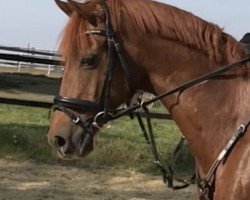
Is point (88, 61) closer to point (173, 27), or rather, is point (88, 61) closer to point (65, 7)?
point (65, 7)

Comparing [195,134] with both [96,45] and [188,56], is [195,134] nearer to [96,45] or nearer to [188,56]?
[188,56]

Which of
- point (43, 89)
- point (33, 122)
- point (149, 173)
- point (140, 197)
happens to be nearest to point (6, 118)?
point (33, 122)

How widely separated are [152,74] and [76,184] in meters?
4.21

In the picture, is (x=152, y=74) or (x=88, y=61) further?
(x=152, y=74)

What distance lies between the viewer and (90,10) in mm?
2971

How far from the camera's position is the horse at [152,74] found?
2.95 meters

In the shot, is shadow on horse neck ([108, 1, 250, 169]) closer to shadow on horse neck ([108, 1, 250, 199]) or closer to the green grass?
shadow on horse neck ([108, 1, 250, 199])

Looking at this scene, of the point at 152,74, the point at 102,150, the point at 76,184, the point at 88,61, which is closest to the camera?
the point at 88,61

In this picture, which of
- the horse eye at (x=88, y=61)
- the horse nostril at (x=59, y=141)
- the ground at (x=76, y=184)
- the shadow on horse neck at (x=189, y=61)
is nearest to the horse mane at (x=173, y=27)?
the shadow on horse neck at (x=189, y=61)

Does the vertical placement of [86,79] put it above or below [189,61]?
below

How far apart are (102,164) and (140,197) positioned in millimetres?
1486

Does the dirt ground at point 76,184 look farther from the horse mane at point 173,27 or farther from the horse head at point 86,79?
the horse mane at point 173,27

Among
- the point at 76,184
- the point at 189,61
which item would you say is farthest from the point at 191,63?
the point at 76,184

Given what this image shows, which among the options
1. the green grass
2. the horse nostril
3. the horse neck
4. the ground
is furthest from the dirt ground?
the horse neck
